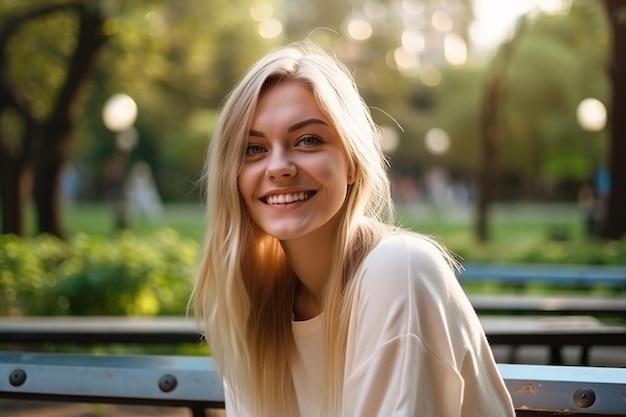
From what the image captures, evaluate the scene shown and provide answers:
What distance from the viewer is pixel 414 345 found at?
6.37ft

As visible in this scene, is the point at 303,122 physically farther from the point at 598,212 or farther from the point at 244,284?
the point at 598,212

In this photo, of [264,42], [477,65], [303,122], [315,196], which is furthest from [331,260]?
[477,65]

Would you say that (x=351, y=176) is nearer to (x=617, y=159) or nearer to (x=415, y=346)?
(x=415, y=346)

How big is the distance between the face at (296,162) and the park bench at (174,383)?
0.65 m

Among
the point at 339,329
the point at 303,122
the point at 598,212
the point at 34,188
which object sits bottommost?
the point at 598,212

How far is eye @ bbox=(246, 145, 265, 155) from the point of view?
91.7 inches

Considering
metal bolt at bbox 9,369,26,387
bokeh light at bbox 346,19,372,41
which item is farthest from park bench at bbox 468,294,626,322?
bokeh light at bbox 346,19,372,41

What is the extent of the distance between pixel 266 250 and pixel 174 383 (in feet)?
1.88

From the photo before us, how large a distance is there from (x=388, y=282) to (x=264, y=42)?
30534 millimetres

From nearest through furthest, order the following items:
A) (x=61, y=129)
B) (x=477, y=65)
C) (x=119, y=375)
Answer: (x=119, y=375), (x=61, y=129), (x=477, y=65)

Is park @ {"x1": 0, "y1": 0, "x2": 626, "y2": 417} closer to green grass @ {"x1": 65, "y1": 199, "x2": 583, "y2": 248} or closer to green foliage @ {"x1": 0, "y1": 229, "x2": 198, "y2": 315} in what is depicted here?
green foliage @ {"x1": 0, "y1": 229, "x2": 198, "y2": 315}

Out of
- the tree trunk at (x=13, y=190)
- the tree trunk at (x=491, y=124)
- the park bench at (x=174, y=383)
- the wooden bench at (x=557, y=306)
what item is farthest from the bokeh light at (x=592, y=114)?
the park bench at (x=174, y=383)

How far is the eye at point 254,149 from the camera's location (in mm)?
2329

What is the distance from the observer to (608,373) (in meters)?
2.49
